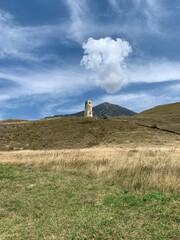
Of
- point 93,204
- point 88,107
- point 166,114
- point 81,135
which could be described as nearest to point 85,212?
point 93,204

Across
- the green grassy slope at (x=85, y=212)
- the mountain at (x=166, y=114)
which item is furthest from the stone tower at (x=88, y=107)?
the green grassy slope at (x=85, y=212)

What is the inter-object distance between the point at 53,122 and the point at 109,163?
1759 inches

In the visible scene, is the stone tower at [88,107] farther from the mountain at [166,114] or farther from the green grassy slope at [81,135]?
the mountain at [166,114]

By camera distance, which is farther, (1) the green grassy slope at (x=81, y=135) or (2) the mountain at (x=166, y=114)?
(2) the mountain at (x=166, y=114)

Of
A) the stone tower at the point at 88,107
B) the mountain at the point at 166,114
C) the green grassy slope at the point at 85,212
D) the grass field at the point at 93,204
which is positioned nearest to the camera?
the green grassy slope at the point at 85,212

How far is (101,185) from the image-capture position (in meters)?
13.2

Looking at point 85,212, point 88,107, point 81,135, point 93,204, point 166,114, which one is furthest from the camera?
point 166,114

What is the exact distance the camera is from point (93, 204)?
10.3 meters

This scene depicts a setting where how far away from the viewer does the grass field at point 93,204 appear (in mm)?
7844

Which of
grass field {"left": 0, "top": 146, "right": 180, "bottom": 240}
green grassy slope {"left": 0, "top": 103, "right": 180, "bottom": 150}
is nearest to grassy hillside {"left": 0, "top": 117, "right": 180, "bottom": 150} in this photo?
green grassy slope {"left": 0, "top": 103, "right": 180, "bottom": 150}

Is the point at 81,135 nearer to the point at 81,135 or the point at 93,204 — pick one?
the point at 81,135

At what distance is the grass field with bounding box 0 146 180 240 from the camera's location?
7844 mm

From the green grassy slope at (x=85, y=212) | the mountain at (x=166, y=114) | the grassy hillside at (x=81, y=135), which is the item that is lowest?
the green grassy slope at (x=85, y=212)

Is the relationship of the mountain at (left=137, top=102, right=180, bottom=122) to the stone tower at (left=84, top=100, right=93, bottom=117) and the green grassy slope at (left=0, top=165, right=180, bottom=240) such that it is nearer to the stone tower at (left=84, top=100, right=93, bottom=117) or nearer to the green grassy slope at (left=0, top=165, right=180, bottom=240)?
the stone tower at (left=84, top=100, right=93, bottom=117)
